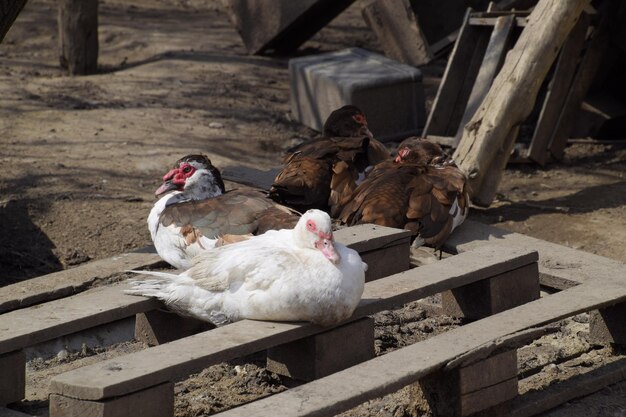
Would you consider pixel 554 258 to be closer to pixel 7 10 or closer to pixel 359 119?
pixel 359 119

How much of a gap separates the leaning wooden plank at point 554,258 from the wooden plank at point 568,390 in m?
0.39

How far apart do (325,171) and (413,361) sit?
2363 mm

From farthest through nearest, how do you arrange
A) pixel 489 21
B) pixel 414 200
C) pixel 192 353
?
pixel 489 21 → pixel 414 200 → pixel 192 353

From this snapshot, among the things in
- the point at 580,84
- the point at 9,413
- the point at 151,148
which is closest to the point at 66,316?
the point at 9,413

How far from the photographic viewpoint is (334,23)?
12.0 metres

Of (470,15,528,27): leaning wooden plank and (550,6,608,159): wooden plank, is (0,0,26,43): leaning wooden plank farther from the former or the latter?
(550,6,608,159): wooden plank

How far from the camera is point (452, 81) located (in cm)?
783

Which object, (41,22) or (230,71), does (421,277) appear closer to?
(230,71)

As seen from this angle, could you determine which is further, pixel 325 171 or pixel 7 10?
pixel 325 171

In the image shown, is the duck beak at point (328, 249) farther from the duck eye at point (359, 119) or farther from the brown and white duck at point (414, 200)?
the duck eye at point (359, 119)

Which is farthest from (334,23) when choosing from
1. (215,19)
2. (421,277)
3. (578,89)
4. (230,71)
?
(421,277)

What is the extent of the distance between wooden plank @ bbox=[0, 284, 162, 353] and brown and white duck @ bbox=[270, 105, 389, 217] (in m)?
1.73

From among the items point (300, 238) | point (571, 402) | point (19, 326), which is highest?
point (300, 238)

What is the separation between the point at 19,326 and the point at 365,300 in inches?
46.6
